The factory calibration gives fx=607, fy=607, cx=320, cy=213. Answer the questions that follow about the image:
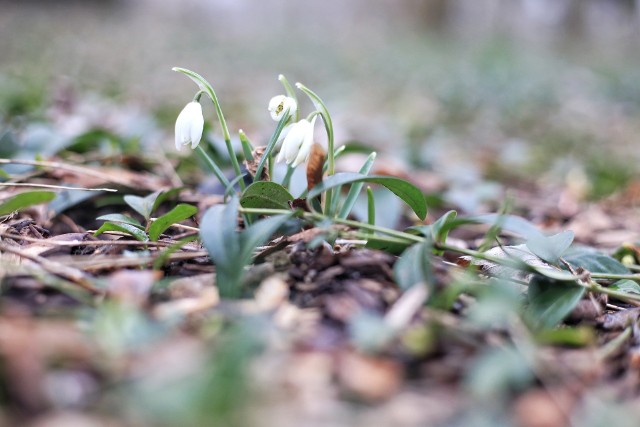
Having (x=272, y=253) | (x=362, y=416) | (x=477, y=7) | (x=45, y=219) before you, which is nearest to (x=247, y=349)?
(x=362, y=416)

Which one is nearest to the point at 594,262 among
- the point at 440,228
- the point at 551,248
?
the point at 551,248

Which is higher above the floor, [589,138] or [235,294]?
[235,294]

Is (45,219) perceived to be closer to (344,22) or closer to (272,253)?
(272,253)

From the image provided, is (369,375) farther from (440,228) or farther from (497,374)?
(440,228)

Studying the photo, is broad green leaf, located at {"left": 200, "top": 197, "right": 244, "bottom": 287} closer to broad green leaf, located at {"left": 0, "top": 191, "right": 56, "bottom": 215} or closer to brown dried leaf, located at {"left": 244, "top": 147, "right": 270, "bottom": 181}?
brown dried leaf, located at {"left": 244, "top": 147, "right": 270, "bottom": 181}

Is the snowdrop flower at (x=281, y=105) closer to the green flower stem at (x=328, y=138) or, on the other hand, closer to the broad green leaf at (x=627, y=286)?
the green flower stem at (x=328, y=138)
